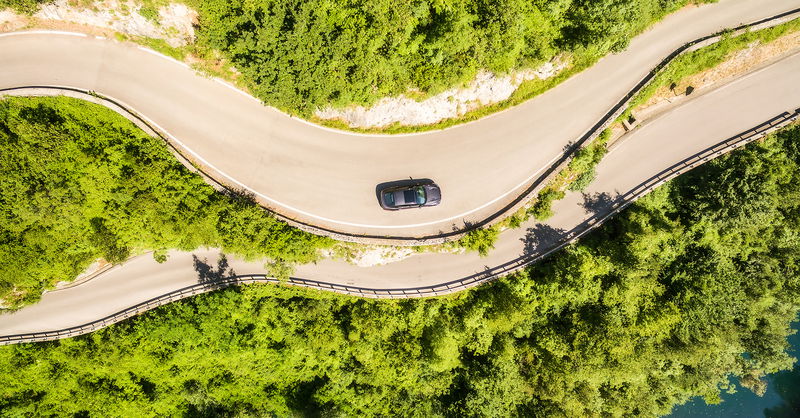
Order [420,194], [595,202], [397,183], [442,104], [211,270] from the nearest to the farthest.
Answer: [442,104], [420,194], [397,183], [595,202], [211,270]

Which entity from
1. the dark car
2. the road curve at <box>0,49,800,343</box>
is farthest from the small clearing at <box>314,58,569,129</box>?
the road curve at <box>0,49,800,343</box>

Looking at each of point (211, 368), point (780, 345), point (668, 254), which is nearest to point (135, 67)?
point (211, 368)

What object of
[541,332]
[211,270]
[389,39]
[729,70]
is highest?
[729,70]

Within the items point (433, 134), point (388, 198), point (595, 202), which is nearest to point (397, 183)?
point (388, 198)

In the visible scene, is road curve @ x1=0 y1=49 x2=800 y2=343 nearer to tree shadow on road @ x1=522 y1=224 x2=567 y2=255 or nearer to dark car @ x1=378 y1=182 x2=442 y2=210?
tree shadow on road @ x1=522 y1=224 x2=567 y2=255

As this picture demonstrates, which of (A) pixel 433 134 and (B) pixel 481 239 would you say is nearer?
(A) pixel 433 134

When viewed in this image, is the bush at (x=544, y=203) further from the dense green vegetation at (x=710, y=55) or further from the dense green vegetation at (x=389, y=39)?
the dense green vegetation at (x=389, y=39)

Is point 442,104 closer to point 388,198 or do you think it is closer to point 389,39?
point 389,39

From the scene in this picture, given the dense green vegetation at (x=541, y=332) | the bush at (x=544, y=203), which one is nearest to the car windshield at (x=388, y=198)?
the dense green vegetation at (x=541, y=332)
